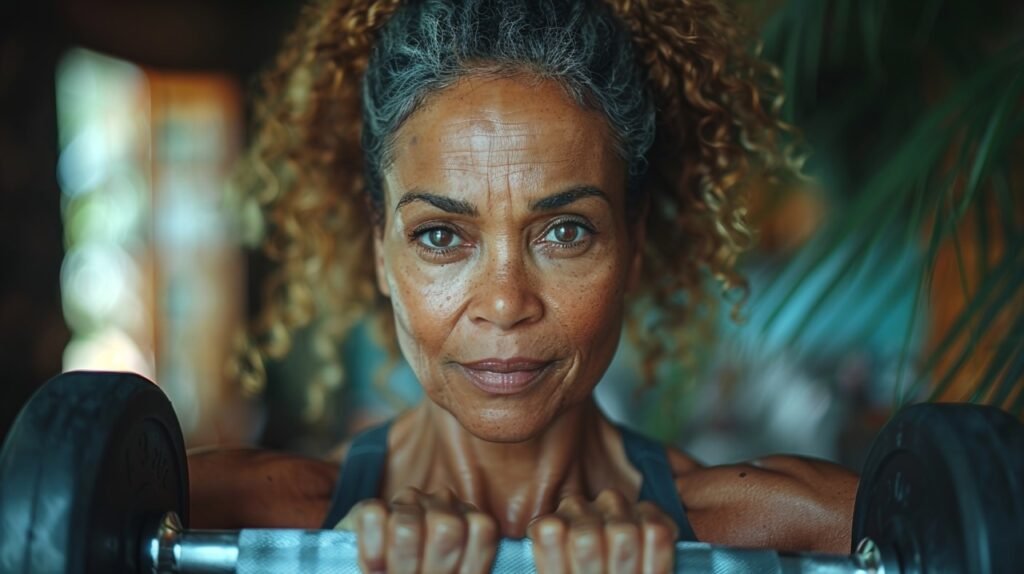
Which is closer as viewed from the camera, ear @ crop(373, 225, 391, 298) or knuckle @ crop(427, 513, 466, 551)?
knuckle @ crop(427, 513, 466, 551)

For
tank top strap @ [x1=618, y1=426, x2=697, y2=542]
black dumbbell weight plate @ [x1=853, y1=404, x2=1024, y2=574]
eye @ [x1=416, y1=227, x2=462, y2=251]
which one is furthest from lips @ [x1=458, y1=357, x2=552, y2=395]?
black dumbbell weight plate @ [x1=853, y1=404, x2=1024, y2=574]

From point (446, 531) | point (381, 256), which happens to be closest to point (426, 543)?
point (446, 531)

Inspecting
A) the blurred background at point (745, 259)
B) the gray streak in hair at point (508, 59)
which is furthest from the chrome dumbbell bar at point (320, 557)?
the gray streak in hair at point (508, 59)

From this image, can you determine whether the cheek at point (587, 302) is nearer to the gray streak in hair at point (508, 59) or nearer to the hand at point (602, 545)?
the gray streak in hair at point (508, 59)

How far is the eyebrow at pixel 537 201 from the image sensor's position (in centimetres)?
104

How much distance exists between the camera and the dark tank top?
1188mm

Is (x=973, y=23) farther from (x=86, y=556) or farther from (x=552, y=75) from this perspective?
(x=86, y=556)

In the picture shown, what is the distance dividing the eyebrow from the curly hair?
9 cm

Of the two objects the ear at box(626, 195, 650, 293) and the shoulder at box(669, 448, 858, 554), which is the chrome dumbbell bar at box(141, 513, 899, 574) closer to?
the shoulder at box(669, 448, 858, 554)

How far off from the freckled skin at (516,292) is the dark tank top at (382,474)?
0.07 feet

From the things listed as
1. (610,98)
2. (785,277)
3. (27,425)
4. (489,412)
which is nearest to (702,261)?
(785,277)

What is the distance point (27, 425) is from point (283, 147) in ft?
2.52

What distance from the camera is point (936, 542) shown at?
0.76 meters

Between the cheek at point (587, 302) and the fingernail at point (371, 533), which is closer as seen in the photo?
the fingernail at point (371, 533)
